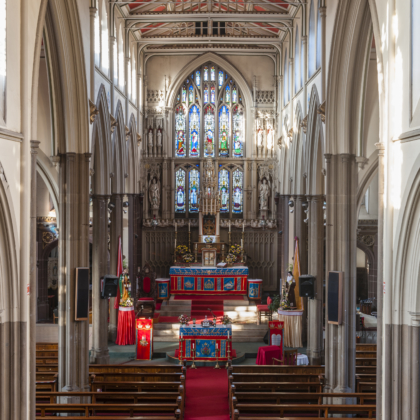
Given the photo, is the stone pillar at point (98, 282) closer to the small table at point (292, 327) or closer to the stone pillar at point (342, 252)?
the small table at point (292, 327)

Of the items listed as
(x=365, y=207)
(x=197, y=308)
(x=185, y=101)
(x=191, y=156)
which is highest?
(x=185, y=101)

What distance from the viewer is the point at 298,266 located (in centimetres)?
1712

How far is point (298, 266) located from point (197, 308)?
16.3 ft

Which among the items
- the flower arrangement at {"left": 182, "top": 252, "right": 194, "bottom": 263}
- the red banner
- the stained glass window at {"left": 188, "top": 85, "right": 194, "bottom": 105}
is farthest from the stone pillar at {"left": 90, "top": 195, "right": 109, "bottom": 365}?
the stained glass window at {"left": 188, "top": 85, "right": 194, "bottom": 105}

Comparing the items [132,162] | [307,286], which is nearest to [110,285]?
[307,286]

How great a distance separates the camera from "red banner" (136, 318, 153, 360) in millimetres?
15938

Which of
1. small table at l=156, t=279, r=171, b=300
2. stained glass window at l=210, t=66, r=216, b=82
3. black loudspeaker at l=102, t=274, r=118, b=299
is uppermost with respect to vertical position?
stained glass window at l=210, t=66, r=216, b=82

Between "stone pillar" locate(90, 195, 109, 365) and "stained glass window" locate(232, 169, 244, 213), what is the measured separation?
1055 cm

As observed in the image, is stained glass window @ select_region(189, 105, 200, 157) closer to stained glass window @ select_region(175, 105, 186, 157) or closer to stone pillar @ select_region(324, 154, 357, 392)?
stained glass window @ select_region(175, 105, 186, 157)

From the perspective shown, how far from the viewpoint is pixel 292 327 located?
17.4m

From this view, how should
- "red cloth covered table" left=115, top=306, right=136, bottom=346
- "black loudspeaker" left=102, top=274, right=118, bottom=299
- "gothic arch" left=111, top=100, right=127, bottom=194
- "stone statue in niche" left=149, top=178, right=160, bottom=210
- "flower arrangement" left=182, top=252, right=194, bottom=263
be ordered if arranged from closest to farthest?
"black loudspeaker" left=102, top=274, right=118, bottom=299, "red cloth covered table" left=115, top=306, right=136, bottom=346, "gothic arch" left=111, top=100, right=127, bottom=194, "flower arrangement" left=182, top=252, right=194, bottom=263, "stone statue in niche" left=149, top=178, right=160, bottom=210

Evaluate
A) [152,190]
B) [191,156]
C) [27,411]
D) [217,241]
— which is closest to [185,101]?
[191,156]

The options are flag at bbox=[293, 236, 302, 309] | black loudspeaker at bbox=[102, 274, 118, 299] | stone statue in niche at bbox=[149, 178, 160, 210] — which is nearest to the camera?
black loudspeaker at bbox=[102, 274, 118, 299]

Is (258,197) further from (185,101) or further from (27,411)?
(27,411)
